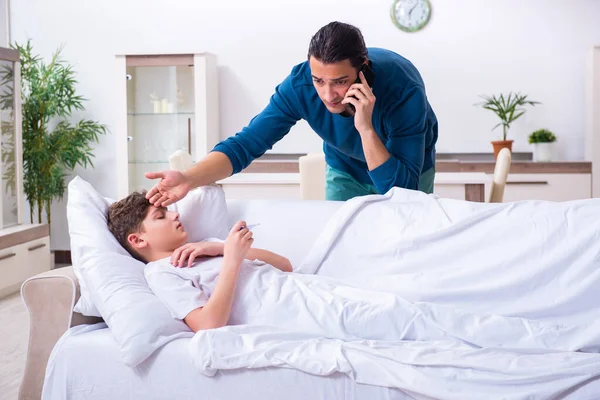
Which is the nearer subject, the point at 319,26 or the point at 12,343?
the point at 12,343

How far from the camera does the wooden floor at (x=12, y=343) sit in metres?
2.81

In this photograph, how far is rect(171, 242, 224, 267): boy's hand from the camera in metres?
2.15

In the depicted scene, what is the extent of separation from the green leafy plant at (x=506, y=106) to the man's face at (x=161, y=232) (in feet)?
11.9

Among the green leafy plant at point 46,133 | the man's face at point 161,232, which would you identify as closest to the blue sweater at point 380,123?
the man's face at point 161,232

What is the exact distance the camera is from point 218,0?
5699 millimetres

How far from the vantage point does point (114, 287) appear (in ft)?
6.48

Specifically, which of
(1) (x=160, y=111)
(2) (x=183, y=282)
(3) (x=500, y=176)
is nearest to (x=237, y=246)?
(2) (x=183, y=282)

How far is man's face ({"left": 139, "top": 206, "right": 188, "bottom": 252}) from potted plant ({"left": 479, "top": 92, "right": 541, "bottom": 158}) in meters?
3.54

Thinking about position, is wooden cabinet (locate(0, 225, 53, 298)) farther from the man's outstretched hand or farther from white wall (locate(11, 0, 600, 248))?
the man's outstretched hand

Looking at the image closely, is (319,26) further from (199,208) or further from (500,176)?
(199,208)

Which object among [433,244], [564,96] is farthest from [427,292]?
[564,96]

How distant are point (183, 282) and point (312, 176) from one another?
1966mm

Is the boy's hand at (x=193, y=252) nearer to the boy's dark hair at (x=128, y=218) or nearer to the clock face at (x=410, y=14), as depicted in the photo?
the boy's dark hair at (x=128, y=218)

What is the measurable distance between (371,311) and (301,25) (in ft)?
13.2
